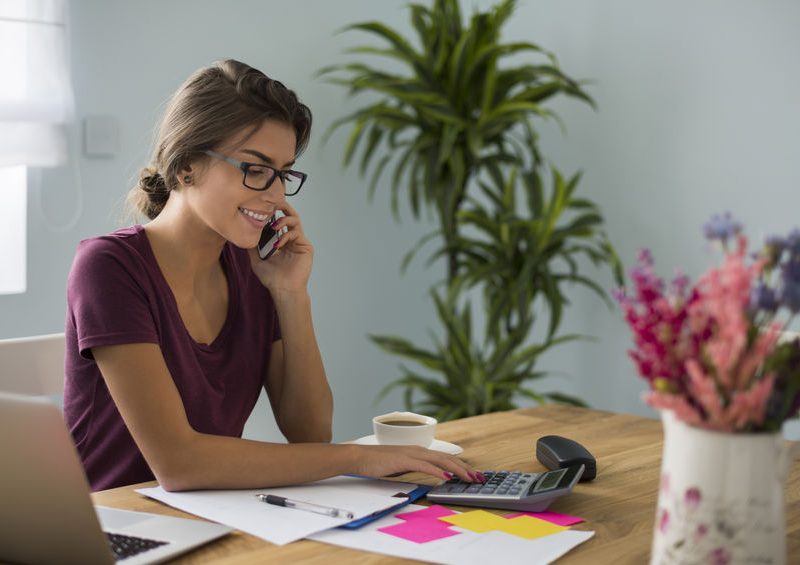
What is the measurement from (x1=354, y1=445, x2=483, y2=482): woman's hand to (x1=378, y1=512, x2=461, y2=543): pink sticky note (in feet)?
0.48

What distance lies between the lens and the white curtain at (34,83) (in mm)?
2494

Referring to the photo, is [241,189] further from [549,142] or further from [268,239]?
[549,142]

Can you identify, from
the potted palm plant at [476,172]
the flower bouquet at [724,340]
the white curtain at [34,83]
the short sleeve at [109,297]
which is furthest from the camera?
the potted palm plant at [476,172]

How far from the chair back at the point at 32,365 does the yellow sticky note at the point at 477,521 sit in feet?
2.67

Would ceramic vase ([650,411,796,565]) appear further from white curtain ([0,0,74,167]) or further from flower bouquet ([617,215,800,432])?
white curtain ([0,0,74,167])

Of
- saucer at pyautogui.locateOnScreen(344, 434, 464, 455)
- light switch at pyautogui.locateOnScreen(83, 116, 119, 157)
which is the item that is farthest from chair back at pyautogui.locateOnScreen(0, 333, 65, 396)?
light switch at pyautogui.locateOnScreen(83, 116, 119, 157)

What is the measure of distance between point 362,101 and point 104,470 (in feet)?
6.93

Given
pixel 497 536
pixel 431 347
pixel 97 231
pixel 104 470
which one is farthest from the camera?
pixel 431 347

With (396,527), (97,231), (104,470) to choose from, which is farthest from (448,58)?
(396,527)

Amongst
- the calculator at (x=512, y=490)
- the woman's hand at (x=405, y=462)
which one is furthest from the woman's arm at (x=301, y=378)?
the calculator at (x=512, y=490)

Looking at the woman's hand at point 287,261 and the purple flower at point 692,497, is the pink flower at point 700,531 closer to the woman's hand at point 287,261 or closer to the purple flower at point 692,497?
the purple flower at point 692,497

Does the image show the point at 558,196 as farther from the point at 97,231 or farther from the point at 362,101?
the point at 97,231

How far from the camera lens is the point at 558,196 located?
9.68 ft

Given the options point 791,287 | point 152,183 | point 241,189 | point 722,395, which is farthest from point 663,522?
point 152,183
